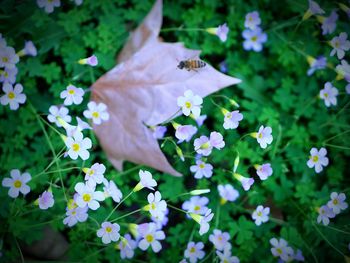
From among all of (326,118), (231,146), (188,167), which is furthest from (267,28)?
(188,167)

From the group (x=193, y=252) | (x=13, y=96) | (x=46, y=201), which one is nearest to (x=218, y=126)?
(x=193, y=252)

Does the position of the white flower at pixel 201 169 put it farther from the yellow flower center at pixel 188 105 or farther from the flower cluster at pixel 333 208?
the flower cluster at pixel 333 208

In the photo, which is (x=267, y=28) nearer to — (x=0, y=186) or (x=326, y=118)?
(x=326, y=118)

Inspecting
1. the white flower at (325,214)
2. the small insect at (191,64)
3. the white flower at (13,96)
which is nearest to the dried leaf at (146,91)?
the small insect at (191,64)

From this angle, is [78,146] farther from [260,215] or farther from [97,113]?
[260,215]

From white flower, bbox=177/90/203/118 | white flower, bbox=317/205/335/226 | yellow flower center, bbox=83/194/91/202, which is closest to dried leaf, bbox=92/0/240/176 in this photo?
white flower, bbox=177/90/203/118
